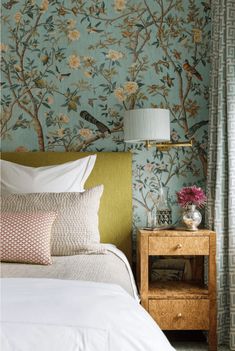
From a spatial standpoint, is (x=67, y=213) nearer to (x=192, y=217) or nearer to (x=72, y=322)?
(x=192, y=217)

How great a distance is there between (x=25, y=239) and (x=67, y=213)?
0.35 m

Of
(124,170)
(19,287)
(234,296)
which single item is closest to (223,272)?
(234,296)

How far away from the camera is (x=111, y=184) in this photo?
3.40 meters

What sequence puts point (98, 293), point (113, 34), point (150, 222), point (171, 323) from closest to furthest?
point (98, 293) < point (171, 323) < point (150, 222) < point (113, 34)

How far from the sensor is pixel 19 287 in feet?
5.93

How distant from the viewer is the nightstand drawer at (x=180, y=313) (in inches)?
118

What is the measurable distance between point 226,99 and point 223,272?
1.07 metres

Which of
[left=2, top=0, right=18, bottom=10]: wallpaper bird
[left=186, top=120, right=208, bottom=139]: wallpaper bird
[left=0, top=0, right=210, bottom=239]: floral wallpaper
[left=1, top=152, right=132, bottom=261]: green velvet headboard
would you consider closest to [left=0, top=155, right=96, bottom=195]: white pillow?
[left=1, top=152, right=132, bottom=261]: green velvet headboard

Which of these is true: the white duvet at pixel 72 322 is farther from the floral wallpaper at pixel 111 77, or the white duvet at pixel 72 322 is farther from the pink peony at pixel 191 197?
the floral wallpaper at pixel 111 77

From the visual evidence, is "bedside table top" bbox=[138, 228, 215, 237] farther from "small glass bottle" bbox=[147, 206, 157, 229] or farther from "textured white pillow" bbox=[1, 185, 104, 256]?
"textured white pillow" bbox=[1, 185, 104, 256]

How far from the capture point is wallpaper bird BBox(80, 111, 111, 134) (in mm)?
3498

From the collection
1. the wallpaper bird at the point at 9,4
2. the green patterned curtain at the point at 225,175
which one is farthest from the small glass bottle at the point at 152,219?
the wallpaper bird at the point at 9,4

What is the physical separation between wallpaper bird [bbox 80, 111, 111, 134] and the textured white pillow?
61cm

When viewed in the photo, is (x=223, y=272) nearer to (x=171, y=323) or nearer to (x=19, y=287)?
(x=171, y=323)
